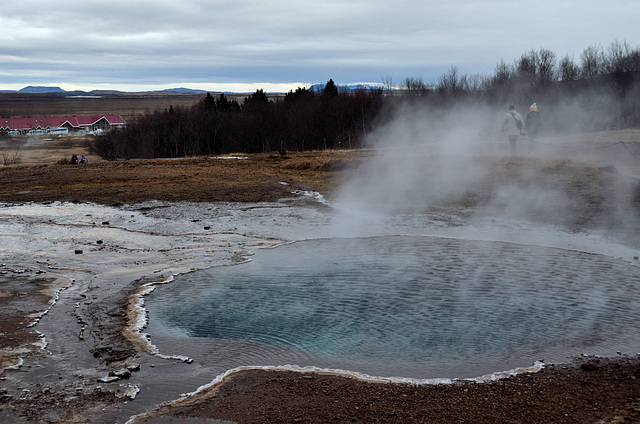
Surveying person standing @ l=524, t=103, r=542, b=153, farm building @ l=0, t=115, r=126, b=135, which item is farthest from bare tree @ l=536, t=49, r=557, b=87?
farm building @ l=0, t=115, r=126, b=135

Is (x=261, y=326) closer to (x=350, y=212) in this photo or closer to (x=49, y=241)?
(x=49, y=241)

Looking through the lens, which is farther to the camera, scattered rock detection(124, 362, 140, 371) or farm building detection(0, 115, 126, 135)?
farm building detection(0, 115, 126, 135)

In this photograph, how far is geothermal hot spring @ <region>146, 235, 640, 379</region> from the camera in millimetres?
5469

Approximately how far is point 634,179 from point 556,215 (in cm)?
359

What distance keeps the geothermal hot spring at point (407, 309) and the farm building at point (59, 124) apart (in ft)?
327

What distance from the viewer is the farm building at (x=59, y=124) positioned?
103438mm

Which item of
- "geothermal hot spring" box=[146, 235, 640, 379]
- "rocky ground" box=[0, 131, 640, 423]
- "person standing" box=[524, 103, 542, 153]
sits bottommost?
"geothermal hot spring" box=[146, 235, 640, 379]

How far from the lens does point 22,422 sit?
4.20m

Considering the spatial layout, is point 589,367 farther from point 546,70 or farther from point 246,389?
point 546,70

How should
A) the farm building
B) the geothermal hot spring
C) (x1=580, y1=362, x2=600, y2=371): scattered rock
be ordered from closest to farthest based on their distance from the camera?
1. (x1=580, y1=362, x2=600, y2=371): scattered rock
2. the geothermal hot spring
3. the farm building

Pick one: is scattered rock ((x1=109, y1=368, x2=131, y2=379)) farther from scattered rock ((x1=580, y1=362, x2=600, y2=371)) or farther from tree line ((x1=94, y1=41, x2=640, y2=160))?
tree line ((x1=94, y1=41, x2=640, y2=160))

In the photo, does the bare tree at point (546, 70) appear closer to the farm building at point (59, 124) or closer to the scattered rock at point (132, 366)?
the scattered rock at point (132, 366)

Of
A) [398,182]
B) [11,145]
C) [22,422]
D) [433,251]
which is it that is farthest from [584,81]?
[11,145]

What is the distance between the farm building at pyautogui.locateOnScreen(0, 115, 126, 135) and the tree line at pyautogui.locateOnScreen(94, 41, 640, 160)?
46.4 meters
